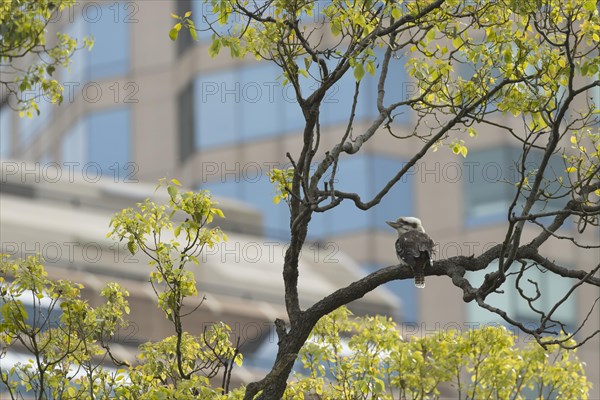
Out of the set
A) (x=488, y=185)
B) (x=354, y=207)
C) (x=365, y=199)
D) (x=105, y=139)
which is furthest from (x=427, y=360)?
(x=105, y=139)

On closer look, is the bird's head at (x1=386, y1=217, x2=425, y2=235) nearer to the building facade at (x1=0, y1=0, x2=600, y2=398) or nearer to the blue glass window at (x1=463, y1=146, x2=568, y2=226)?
the building facade at (x1=0, y1=0, x2=600, y2=398)

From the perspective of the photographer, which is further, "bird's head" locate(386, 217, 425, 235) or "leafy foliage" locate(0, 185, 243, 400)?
"bird's head" locate(386, 217, 425, 235)

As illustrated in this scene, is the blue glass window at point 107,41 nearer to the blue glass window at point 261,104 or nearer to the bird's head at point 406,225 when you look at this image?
the blue glass window at point 261,104

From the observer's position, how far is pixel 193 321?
1346 inches

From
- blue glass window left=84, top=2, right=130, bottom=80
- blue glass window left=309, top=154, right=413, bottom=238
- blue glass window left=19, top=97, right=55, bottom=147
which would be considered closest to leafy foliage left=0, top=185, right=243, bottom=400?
blue glass window left=309, top=154, right=413, bottom=238

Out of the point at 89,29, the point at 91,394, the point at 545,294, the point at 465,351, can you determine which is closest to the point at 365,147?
the point at 545,294

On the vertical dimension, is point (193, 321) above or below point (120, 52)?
below

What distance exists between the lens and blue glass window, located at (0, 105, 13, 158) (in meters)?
64.5

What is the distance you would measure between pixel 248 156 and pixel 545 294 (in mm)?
12004

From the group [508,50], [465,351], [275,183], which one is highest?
[508,50]

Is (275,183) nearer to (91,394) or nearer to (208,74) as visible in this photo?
(91,394)

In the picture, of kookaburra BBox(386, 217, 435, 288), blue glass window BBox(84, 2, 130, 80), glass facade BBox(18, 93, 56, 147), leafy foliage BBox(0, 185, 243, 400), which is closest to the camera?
kookaburra BBox(386, 217, 435, 288)

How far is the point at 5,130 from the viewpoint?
6569 centimetres

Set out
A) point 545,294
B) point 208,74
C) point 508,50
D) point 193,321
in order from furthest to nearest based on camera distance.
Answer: point 208,74 → point 545,294 → point 193,321 → point 508,50
